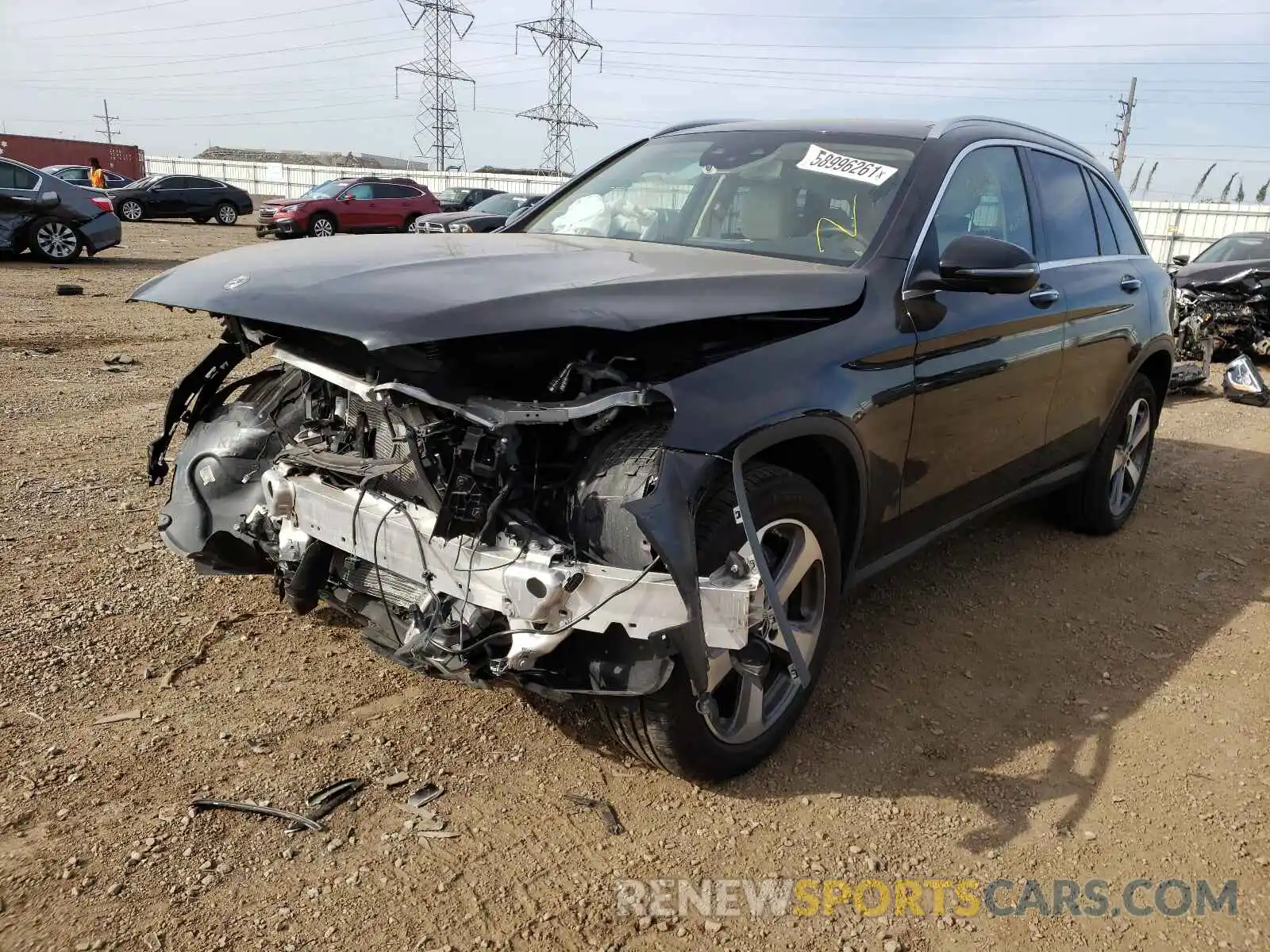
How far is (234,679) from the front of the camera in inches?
126

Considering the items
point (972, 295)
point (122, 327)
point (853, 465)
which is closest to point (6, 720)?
point (853, 465)

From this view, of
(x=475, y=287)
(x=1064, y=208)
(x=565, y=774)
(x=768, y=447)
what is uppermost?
(x=1064, y=208)

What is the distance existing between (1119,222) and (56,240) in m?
15.2

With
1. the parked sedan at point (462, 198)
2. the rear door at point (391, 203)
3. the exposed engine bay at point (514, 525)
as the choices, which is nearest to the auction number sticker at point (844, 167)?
the exposed engine bay at point (514, 525)

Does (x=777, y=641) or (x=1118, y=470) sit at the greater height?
(x=777, y=641)

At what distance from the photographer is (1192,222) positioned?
2473 cm

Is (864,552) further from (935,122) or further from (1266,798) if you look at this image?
(935,122)

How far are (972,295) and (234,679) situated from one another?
115 inches

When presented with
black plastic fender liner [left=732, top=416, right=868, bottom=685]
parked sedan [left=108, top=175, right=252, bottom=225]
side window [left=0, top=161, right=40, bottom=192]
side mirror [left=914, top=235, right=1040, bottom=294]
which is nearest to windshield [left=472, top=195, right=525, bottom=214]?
parked sedan [left=108, top=175, right=252, bottom=225]

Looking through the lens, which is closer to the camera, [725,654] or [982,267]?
[725,654]

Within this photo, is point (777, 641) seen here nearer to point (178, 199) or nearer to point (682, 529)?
point (682, 529)

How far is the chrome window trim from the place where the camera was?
124 inches

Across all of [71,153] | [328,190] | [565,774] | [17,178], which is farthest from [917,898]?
[71,153]

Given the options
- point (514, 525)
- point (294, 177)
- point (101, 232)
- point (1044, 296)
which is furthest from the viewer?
point (294, 177)
